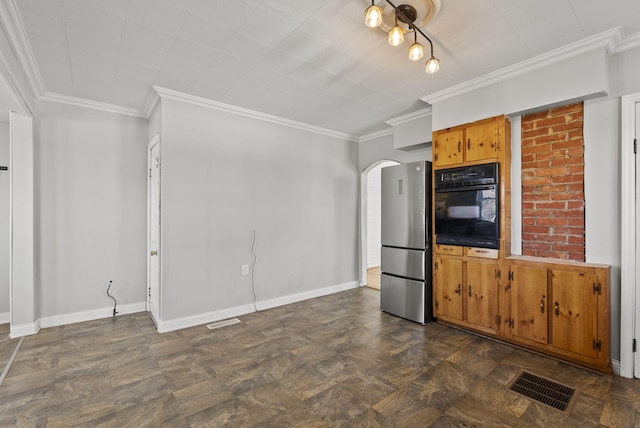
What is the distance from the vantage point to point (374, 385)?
236 cm

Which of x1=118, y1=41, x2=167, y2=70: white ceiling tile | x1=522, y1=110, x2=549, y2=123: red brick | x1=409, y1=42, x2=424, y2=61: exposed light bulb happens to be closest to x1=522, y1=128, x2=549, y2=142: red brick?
x1=522, y1=110, x2=549, y2=123: red brick

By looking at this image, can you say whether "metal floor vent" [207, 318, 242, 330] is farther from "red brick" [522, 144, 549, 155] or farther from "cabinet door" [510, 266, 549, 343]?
"red brick" [522, 144, 549, 155]

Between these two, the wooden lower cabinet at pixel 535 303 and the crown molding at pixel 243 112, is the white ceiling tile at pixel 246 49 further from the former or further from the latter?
the wooden lower cabinet at pixel 535 303

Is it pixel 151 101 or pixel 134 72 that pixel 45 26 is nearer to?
pixel 134 72

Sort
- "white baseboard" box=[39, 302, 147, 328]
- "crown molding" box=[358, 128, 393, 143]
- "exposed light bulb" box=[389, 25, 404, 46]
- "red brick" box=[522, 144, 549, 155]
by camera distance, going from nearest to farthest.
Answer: "exposed light bulb" box=[389, 25, 404, 46]
"red brick" box=[522, 144, 549, 155]
"white baseboard" box=[39, 302, 147, 328]
"crown molding" box=[358, 128, 393, 143]

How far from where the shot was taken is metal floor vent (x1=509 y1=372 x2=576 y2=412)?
214cm

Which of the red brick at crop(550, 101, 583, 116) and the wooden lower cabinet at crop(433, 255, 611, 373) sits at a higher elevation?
the red brick at crop(550, 101, 583, 116)

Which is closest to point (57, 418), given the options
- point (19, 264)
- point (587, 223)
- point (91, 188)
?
point (19, 264)

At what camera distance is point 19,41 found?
2369 mm

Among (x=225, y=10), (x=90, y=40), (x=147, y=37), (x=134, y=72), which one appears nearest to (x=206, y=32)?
(x=225, y=10)

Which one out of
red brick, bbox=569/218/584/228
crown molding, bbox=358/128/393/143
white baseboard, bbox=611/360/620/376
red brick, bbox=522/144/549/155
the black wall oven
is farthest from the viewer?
crown molding, bbox=358/128/393/143

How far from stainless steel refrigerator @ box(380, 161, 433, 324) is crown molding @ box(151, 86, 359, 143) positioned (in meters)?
1.43

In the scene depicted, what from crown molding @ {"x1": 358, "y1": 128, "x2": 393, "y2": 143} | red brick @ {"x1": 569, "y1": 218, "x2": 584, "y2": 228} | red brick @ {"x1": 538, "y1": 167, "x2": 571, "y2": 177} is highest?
crown molding @ {"x1": 358, "y1": 128, "x2": 393, "y2": 143}

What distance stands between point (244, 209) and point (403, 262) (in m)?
2.25
